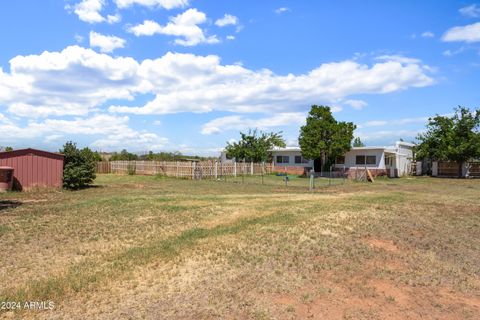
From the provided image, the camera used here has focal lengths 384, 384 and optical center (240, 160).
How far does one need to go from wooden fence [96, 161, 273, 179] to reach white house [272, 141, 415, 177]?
6.48 ft

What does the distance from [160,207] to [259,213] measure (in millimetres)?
3352

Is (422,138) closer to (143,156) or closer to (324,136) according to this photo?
(324,136)

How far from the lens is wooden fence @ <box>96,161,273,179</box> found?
1282 inches

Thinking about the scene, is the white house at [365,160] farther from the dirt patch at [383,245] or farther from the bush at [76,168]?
the dirt patch at [383,245]

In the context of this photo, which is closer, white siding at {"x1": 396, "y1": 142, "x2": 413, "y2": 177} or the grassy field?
the grassy field

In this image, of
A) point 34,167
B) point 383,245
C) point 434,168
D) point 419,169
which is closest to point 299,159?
point 419,169

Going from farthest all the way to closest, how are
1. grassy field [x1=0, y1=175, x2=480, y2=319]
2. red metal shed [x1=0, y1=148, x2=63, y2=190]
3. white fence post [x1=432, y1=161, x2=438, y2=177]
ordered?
white fence post [x1=432, y1=161, x2=438, y2=177] → red metal shed [x1=0, y1=148, x2=63, y2=190] → grassy field [x1=0, y1=175, x2=480, y2=319]

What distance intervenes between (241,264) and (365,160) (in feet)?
103

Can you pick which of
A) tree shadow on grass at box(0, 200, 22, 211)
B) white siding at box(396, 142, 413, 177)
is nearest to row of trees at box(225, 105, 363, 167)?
white siding at box(396, 142, 413, 177)

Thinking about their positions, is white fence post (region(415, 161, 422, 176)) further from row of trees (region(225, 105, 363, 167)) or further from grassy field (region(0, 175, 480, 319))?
grassy field (region(0, 175, 480, 319))

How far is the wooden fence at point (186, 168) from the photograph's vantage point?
107 ft

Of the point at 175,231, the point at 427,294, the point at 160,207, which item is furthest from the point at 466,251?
the point at 160,207

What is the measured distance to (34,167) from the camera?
20.1 metres

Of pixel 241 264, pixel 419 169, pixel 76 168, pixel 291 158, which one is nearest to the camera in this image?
pixel 241 264
